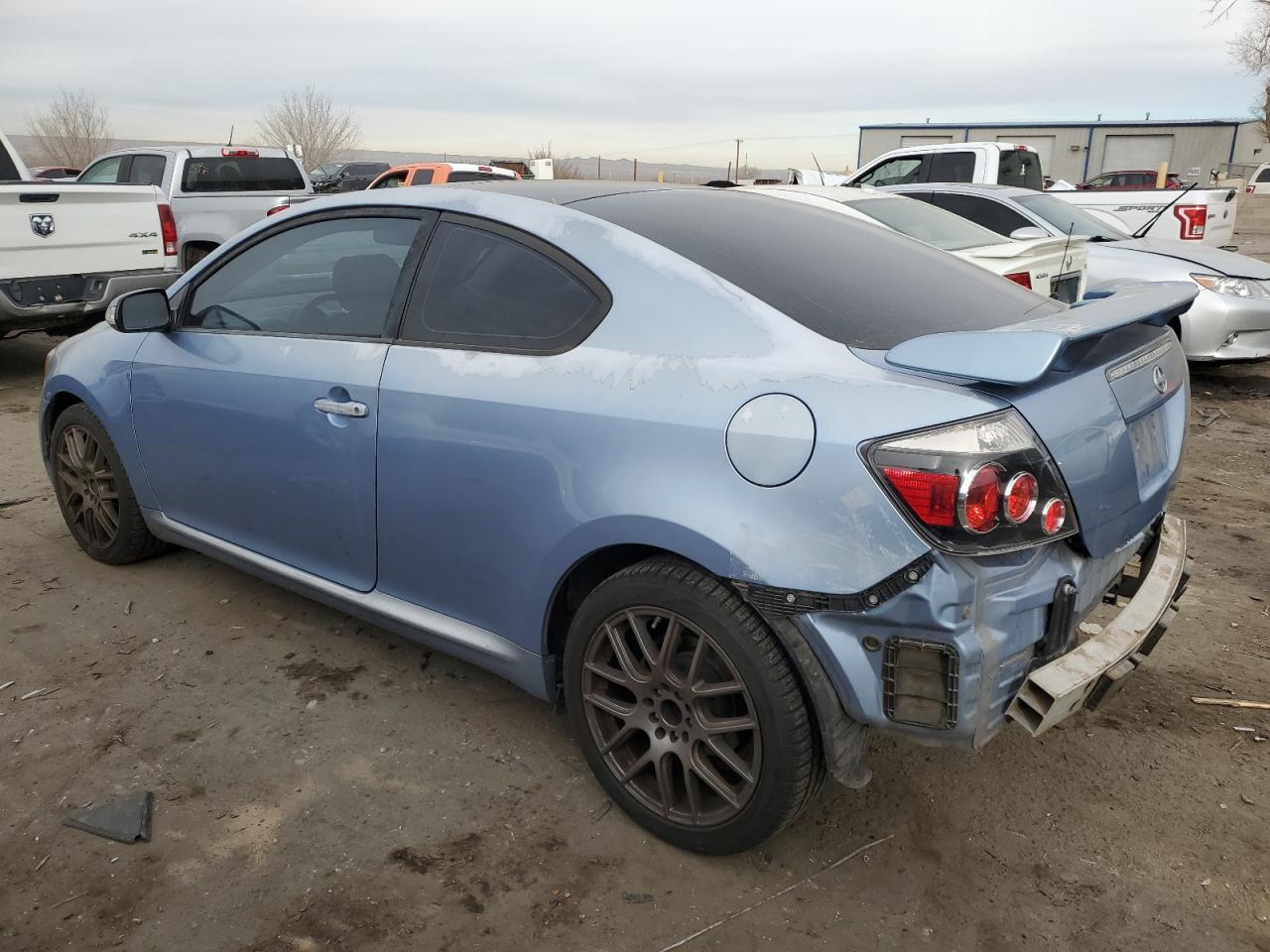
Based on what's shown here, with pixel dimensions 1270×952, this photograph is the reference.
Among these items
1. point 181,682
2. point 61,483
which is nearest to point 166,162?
point 61,483

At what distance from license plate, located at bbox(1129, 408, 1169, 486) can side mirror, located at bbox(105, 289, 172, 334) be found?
323 cm

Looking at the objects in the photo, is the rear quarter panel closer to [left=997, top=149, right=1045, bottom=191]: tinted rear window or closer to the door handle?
the door handle

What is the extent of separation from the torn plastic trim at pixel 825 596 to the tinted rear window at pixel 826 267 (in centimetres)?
59

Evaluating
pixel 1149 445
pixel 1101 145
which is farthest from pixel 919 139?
pixel 1149 445

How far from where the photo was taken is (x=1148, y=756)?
9.66ft

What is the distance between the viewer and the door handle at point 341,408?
2904 millimetres

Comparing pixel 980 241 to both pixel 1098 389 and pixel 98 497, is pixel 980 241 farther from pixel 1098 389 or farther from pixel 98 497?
pixel 98 497

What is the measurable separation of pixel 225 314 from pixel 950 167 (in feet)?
33.6

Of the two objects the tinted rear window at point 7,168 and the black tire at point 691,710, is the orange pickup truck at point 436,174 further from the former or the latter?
the black tire at point 691,710

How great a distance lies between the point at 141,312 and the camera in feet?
11.7

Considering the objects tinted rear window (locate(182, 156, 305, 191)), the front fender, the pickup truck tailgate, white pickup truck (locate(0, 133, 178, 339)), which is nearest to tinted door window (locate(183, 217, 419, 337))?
the front fender

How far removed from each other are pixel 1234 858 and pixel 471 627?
211 cm

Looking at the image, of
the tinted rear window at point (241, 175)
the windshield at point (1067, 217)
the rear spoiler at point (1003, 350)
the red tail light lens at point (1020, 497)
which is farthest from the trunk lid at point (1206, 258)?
the tinted rear window at point (241, 175)

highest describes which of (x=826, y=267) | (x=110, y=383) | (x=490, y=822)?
(x=826, y=267)
